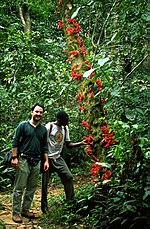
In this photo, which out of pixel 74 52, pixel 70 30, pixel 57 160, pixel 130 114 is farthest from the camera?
pixel 70 30

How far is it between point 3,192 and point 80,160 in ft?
12.9

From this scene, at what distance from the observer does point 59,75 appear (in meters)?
8.72

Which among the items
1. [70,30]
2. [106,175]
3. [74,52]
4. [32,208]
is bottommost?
[32,208]

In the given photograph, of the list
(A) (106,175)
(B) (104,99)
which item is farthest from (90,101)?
(A) (106,175)

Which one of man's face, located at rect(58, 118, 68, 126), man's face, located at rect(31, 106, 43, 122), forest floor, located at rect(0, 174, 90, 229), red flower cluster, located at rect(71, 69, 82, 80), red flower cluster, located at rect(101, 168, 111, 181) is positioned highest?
red flower cluster, located at rect(71, 69, 82, 80)

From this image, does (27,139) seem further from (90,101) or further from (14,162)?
(90,101)

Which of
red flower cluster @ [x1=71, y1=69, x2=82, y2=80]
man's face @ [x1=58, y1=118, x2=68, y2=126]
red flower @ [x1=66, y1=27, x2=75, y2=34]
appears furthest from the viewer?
red flower @ [x1=66, y1=27, x2=75, y2=34]

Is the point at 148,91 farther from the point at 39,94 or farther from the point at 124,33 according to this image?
the point at 39,94

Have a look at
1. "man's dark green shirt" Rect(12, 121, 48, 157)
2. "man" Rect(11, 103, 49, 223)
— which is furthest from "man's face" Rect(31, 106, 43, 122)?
"man's dark green shirt" Rect(12, 121, 48, 157)

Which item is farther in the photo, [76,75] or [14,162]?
[76,75]

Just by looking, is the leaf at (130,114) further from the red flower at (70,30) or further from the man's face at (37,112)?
the red flower at (70,30)

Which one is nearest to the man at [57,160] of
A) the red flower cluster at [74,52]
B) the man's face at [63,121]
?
the man's face at [63,121]

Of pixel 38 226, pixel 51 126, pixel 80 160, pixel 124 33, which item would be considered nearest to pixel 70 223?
pixel 38 226

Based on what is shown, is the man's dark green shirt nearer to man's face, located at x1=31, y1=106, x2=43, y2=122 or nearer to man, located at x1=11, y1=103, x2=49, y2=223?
man, located at x1=11, y1=103, x2=49, y2=223
